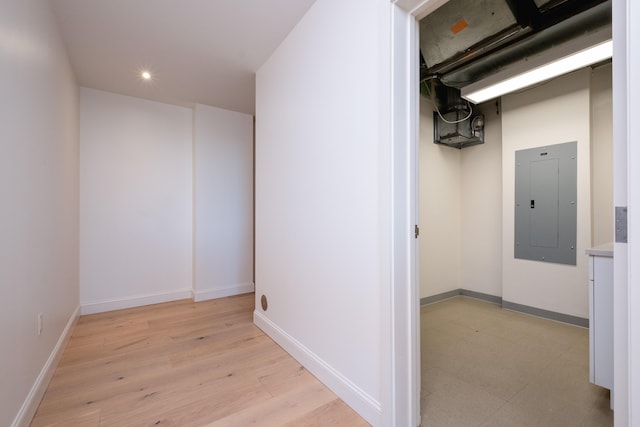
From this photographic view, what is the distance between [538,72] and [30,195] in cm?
376

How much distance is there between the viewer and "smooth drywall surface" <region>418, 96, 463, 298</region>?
350cm

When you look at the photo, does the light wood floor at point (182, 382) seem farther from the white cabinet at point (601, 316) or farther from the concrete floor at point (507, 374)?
the white cabinet at point (601, 316)

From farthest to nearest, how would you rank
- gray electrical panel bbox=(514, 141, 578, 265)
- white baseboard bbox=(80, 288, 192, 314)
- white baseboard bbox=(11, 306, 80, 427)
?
white baseboard bbox=(80, 288, 192, 314) → gray electrical panel bbox=(514, 141, 578, 265) → white baseboard bbox=(11, 306, 80, 427)

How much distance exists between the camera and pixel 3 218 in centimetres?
127

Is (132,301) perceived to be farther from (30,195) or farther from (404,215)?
(404,215)

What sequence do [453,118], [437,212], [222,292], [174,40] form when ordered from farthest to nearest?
[222,292], [437,212], [453,118], [174,40]

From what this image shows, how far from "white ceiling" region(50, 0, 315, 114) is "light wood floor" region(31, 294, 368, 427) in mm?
2480

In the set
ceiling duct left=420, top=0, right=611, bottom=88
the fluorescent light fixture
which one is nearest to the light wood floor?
ceiling duct left=420, top=0, right=611, bottom=88

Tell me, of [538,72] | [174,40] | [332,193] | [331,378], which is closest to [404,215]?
[332,193]

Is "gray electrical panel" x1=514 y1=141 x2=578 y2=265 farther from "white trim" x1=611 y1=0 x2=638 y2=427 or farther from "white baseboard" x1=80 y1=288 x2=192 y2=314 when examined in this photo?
"white baseboard" x1=80 y1=288 x2=192 y2=314

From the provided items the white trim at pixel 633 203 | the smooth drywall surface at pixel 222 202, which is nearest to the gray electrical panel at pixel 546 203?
the white trim at pixel 633 203

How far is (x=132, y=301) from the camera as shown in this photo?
3.38 m

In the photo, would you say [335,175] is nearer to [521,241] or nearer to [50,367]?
[50,367]

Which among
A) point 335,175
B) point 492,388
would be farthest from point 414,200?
point 492,388
